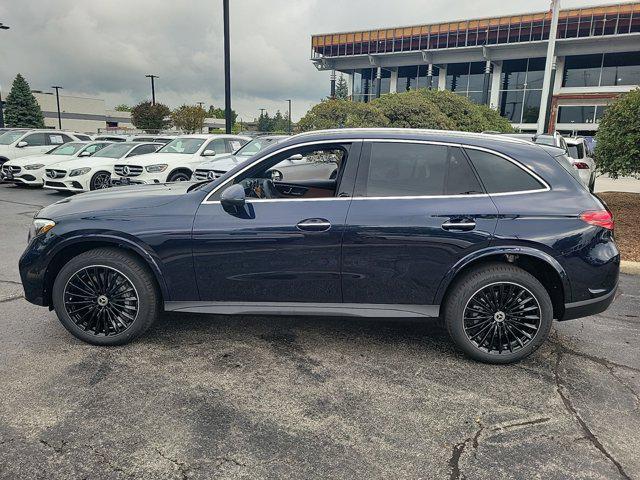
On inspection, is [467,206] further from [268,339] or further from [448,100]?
[448,100]

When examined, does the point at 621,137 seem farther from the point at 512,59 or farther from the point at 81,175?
the point at 512,59

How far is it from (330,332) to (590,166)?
11222 millimetres

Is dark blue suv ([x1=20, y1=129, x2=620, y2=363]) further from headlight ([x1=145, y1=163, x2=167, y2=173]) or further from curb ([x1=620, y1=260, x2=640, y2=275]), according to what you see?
headlight ([x1=145, y1=163, x2=167, y2=173])

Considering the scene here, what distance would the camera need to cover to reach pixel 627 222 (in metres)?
8.87

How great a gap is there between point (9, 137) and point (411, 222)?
17857mm

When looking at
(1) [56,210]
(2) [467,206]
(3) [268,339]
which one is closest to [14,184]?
(1) [56,210]

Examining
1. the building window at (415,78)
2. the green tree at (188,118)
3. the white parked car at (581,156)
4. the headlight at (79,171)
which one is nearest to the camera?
the white parked car at (581,156)

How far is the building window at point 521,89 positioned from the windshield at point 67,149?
37.4 meters

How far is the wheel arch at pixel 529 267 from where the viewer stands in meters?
3.58

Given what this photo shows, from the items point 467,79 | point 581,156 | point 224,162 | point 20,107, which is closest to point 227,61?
point 224,162

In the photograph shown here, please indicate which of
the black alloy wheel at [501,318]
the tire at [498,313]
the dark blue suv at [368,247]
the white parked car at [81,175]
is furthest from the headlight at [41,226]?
the white parked car at [81,175]

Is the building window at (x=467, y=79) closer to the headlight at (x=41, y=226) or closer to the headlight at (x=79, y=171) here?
the headlight at (x=79, y=171)

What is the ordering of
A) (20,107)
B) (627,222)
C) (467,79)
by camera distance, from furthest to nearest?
1. (20,107)
2. (467,79)
3. (627,222)

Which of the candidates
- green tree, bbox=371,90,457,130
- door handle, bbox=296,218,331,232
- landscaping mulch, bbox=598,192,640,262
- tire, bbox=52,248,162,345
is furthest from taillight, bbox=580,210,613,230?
green tree, bbox=371,90,457,130
